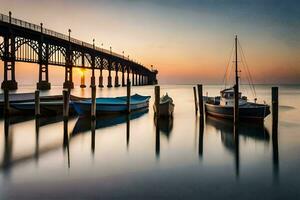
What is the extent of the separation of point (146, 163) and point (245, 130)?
1027cm

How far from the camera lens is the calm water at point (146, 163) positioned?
8625mm

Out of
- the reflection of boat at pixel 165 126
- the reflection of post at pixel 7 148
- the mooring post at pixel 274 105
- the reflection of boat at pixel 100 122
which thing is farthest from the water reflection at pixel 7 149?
the mooring post at pixel 274 105

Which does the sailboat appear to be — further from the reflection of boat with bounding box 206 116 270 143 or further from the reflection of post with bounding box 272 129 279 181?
the reflection of post with bounding box 272 129 279 181

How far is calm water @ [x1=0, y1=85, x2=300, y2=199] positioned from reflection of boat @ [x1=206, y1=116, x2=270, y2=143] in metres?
0.07

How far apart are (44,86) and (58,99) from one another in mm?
49748

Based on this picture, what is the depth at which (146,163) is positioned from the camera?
12.0 m

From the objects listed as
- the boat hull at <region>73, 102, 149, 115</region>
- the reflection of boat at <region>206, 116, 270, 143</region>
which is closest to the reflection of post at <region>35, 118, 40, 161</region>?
the boat hull at <region>73, 102, 149, 115</region>

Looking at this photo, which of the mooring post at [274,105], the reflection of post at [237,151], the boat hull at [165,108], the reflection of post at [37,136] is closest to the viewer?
the reflection of post at [237,151]

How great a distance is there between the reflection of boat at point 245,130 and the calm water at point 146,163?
0.23ft

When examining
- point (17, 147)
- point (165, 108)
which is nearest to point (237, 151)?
point (17, 147)

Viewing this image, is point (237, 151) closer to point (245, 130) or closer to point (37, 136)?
point (245, 130)

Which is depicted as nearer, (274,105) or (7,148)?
(7,148)

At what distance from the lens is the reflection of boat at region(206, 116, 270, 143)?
18.0m

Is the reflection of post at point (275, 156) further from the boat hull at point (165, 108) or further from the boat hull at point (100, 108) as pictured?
the boat hull at point (100, 108)
